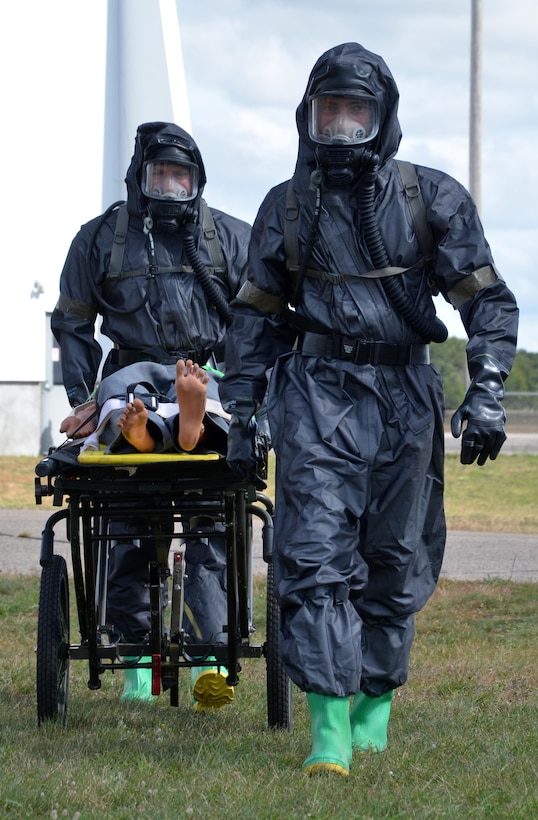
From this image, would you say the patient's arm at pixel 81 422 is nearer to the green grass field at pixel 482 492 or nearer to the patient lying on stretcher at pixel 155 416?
the patient lying on stretcher at pixel 155 416

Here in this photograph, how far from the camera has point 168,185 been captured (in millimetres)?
5406

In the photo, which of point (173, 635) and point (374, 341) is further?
point (173, 635)

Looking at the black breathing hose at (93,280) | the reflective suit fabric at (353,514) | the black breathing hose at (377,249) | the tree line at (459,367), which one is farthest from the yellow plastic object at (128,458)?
the tree line at (459,367)

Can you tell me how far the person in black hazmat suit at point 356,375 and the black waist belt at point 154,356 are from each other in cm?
100

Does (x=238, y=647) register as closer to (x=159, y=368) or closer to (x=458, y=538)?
(x=159, y=368)

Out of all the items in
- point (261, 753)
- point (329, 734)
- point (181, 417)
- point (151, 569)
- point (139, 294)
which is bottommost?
point (261, 753)

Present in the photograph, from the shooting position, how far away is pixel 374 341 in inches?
165

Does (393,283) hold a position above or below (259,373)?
above

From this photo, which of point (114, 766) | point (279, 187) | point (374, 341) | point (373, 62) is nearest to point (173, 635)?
point (114, 766)

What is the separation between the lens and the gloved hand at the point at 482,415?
389 cm

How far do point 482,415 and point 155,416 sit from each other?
43.2 inches

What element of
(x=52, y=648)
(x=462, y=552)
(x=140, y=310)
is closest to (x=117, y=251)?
(x=140, y=310)

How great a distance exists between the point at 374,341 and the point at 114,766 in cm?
158

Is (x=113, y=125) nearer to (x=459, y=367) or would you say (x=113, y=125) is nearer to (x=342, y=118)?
(x=342, y=118)
